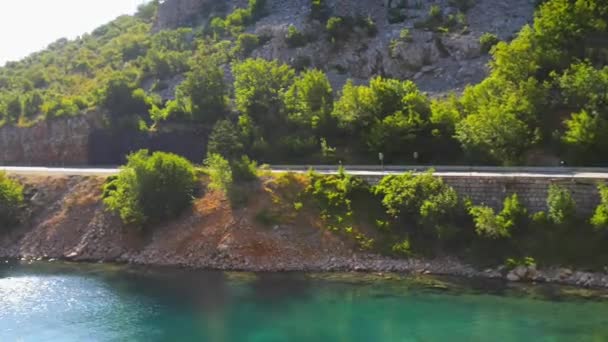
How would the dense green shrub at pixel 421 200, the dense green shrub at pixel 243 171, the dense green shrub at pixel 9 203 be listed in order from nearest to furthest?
the dense green shrub at pixel 421 200 → the dense green shrub at pixel 243 171 → the dense green shrub at pixel 9 203

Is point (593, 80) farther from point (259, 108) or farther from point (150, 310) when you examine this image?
point (150, 310)

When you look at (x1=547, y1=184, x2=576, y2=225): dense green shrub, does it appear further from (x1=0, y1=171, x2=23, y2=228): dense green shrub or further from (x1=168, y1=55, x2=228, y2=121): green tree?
(x1=0, y1=171, x2=23, y2=228): dense green shrub

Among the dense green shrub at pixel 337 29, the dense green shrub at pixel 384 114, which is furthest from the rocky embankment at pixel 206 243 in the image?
the dense green shrub at pixel 337 29

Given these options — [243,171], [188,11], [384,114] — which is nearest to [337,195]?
[243,171]

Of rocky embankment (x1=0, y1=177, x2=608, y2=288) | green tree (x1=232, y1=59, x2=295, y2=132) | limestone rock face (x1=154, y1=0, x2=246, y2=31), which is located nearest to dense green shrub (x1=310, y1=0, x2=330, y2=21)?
limestone rock face (x1=154, y1=0, x2=246, y2=31)

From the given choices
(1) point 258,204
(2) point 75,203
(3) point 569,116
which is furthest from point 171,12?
(3) point 569,116

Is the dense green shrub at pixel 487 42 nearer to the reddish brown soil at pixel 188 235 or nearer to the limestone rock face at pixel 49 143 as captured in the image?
the reddish brown soil at pixel 188 235
